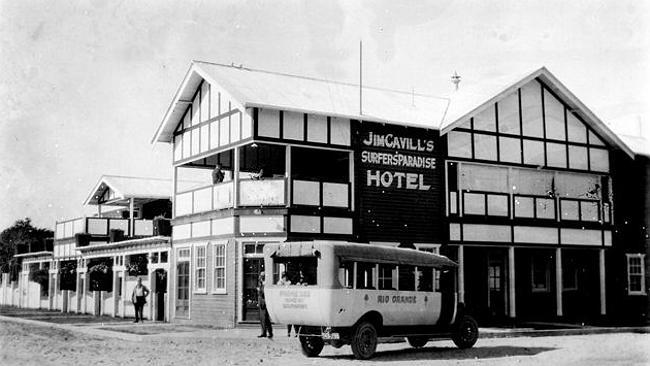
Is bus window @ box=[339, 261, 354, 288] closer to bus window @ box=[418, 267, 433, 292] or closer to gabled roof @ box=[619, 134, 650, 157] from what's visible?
bus window @ box=[418, 267, 433, 292]

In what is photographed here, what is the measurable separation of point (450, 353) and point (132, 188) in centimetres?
2778

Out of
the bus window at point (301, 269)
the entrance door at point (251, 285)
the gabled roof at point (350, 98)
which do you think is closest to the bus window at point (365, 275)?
the bus window at point (301, 269)

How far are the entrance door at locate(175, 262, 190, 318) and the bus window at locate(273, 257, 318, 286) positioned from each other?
11621mm

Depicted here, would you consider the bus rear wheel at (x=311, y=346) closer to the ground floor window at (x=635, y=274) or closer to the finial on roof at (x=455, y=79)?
the finial on roof at (x=455, y=79)

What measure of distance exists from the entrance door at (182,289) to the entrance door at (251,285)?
372cm

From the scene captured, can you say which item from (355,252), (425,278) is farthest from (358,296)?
(425,278)

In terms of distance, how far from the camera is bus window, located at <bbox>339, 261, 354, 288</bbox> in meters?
16.5

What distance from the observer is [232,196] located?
25891mm

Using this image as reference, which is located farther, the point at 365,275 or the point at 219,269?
the point at 219,269

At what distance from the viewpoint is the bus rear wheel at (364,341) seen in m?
16.3

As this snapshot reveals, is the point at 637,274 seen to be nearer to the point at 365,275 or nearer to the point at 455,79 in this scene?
the point at 455,79

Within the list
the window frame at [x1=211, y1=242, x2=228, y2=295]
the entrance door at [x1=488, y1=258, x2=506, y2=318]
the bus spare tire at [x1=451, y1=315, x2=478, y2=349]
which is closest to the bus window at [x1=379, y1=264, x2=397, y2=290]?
the bus spare tire at [x1=451, y1=315, x2=478, y2=349]

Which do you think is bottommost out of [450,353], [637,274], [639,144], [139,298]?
[450,353]

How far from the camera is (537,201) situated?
98.8ft
